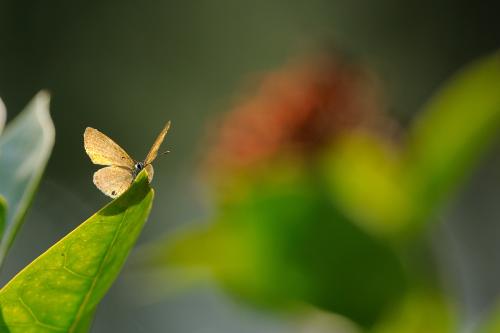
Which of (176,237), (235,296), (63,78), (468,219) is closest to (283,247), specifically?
(235,296)

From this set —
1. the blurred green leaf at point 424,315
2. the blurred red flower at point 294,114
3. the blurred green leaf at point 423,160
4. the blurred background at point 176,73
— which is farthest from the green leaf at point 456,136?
the blurred background at point 176,73

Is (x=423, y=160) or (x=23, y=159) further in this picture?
(x=423, y=160)

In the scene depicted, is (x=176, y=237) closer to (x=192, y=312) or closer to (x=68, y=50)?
(x=192, y=312)

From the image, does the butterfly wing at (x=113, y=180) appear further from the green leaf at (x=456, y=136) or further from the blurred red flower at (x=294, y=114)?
the blurred red flower at (x=294, y=114)

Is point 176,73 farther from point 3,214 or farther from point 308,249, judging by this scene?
point 3,214

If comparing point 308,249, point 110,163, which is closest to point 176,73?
point 308,249
